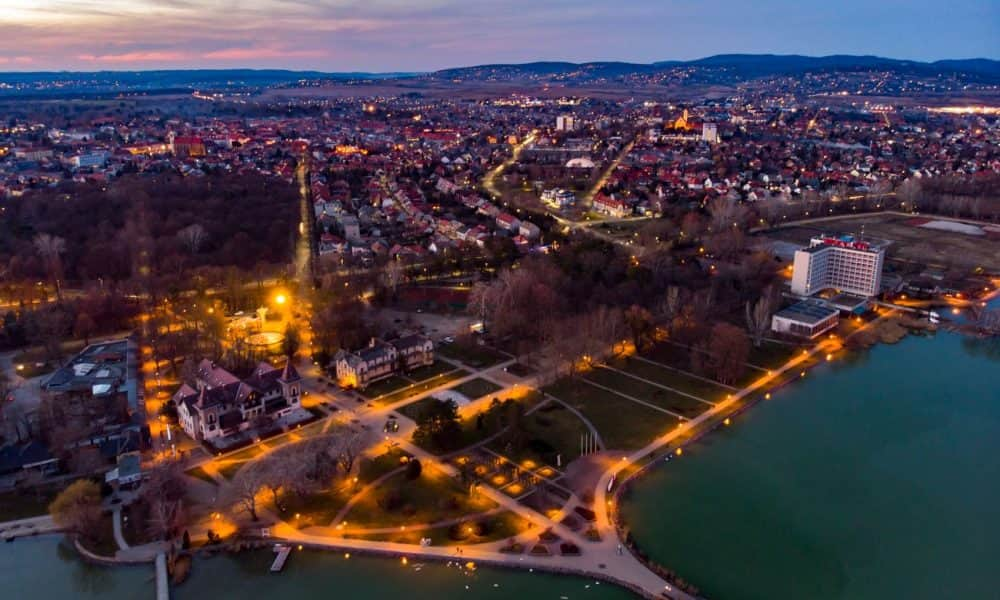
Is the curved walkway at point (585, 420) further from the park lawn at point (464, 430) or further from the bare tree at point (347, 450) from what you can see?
the bare tree at point (347, 450)

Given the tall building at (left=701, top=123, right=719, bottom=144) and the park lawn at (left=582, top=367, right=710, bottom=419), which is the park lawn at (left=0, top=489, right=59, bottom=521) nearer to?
the park lawn at (left=582, top=367, right=710, bottom=419)

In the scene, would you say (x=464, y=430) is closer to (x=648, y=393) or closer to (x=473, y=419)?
(x=473, y=419)

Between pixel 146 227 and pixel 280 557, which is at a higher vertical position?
pixel 146 227

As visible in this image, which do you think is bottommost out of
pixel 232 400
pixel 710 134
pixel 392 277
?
pixel 232 400

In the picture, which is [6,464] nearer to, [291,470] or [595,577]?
[291,470]

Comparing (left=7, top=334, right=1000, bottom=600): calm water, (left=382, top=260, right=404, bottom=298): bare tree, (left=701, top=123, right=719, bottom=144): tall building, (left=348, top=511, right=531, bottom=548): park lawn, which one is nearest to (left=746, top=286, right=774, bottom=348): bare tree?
(left=7, top=334, right=1000, bottom=600): calm water

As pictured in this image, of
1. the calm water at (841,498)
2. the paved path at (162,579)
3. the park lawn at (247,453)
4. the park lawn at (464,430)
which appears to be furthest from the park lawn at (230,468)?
the calm water at (841,498)

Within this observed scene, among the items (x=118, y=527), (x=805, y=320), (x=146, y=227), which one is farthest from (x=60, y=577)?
(x=146, y=227)
